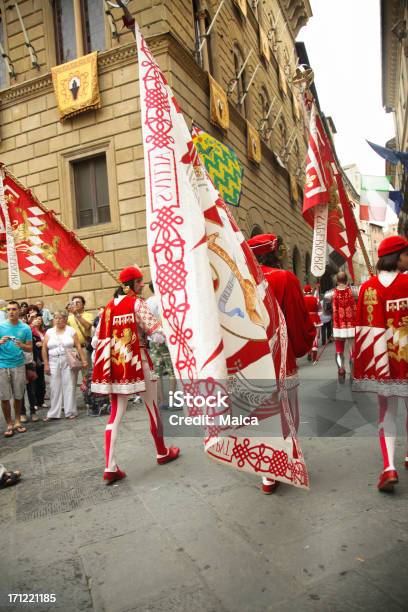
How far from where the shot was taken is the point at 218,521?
275 centimetres

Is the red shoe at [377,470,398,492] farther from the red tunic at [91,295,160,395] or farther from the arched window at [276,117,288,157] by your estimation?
the arched window at [276,117,288,157]

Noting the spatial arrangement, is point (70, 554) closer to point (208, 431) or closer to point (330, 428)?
point (208, 431)

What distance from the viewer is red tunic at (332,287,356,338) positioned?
7055 mm

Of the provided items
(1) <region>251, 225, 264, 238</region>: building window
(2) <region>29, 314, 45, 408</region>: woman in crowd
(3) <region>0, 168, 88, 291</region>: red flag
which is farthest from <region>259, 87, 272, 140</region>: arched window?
(3) <region>0, 168, 88, 291</region>: red flag

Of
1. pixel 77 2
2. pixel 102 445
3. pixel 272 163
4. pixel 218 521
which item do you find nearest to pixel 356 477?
pixel 218 521

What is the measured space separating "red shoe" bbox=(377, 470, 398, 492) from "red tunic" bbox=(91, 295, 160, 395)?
1996mm

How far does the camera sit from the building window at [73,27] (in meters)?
11.4

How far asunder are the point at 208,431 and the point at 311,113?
301 cm

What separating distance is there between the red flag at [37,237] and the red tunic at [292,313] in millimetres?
2033

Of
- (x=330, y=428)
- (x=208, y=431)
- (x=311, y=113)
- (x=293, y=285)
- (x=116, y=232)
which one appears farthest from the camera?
(x=116, y=232)

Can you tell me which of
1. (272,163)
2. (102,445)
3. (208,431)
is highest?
(272,163)

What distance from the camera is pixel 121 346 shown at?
12.4 ft

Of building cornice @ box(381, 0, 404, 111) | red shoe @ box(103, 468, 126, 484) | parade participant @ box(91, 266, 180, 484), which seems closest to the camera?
red shoe @ box(103, 468, 126, 484)

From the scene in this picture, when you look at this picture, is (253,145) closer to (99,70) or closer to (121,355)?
(99,70)
